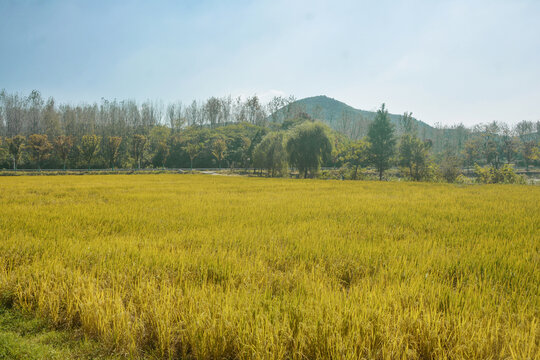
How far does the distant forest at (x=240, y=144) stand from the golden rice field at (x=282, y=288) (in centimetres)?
3449

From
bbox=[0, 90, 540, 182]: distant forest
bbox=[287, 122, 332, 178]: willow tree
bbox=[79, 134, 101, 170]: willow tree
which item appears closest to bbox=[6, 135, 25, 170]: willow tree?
bbox=[0, 90, 540, 182]: distant forest

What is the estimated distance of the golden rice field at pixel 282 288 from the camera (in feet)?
6.59

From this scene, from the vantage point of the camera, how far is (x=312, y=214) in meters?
8.14

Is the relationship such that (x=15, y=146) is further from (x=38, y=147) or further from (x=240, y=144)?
(x=240, y=144)

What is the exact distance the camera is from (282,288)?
3020 millimetres

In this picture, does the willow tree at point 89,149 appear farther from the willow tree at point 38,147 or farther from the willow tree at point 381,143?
the willow tree at point 381,143

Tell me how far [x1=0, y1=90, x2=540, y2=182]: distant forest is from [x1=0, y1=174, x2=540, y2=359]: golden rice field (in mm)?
34489

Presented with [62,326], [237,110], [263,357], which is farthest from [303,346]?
[237,110]

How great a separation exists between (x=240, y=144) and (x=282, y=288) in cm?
8002

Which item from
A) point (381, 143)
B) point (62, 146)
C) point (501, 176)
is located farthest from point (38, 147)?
point (501, 176)

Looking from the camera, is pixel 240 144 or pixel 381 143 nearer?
pixel 381 143

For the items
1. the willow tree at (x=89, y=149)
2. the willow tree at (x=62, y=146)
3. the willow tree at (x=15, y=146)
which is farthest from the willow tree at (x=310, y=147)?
the willow tree at (x=15, y=146)

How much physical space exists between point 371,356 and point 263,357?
2.61ft

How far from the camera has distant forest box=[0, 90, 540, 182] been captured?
39.2 metres
